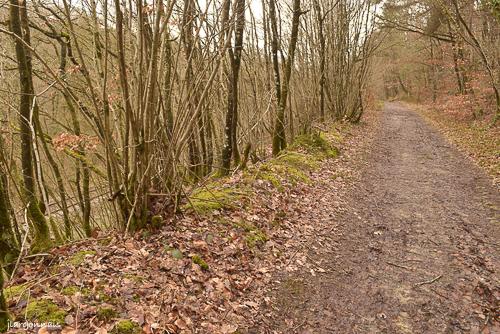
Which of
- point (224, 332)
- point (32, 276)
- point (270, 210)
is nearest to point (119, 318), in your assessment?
point (224, 332)

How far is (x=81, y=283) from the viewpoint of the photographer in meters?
3.63

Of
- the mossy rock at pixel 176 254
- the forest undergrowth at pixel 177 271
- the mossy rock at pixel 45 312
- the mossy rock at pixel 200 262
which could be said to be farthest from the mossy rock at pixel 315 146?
the mossy rock at pixel 45 312

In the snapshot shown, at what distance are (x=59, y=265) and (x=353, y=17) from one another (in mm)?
17227

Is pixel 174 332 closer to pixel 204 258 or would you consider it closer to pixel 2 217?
pixel 204 258

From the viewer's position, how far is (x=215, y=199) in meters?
6.05

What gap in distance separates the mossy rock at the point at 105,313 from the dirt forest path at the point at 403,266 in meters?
1.57

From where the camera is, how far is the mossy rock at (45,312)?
3094mm

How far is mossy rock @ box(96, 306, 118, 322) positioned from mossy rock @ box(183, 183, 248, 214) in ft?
7.11

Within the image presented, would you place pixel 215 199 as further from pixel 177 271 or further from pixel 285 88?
pixel 285 88

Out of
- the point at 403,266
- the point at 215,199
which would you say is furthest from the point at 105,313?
the point at 403,266

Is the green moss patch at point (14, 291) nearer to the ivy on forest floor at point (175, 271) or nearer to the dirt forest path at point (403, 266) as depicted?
the ivy on forest floor at point (175, 271)

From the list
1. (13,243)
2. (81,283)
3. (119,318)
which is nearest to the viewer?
(119,318)

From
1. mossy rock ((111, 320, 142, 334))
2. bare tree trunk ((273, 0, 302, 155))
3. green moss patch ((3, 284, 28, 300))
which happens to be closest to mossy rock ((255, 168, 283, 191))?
bare tree trunk ((273, 0, 302, 155))

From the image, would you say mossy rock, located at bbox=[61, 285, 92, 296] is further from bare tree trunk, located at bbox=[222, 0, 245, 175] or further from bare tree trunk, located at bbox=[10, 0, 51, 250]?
bare tree trunk, located at bbox=[222, 0, 245, 175]
